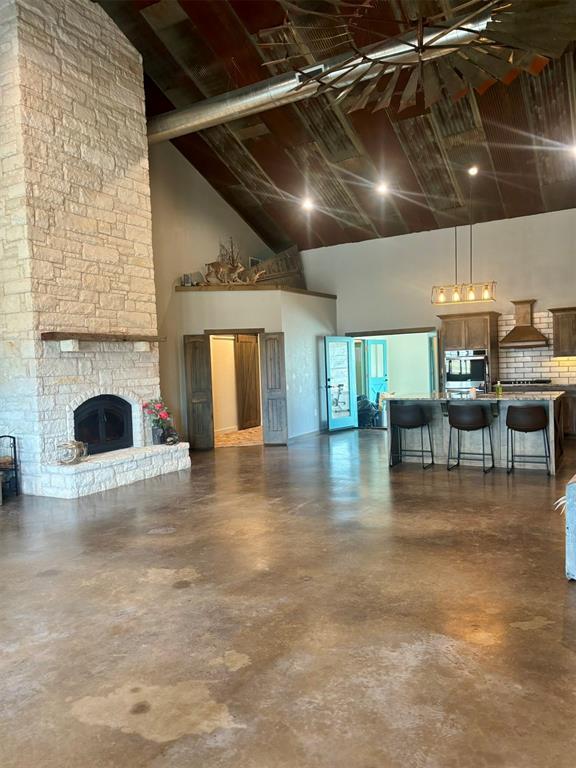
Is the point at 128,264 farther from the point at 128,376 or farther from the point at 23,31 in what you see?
the point at 23,31

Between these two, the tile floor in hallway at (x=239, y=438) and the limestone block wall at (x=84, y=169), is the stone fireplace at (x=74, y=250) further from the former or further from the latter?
the tile floor in hallway at (x=239, y=438)

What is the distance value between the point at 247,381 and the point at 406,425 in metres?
6.09

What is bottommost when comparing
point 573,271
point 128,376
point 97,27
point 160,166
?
point 128,376

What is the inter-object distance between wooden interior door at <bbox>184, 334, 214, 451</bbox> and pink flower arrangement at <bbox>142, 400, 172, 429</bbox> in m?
1.65

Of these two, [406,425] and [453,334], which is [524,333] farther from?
[406,425]

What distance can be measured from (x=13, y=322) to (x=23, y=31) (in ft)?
10.9

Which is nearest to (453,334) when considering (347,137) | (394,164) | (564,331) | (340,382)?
(564,331)

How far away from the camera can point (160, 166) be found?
375 inches

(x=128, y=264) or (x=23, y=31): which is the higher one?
(x=23, y=31)

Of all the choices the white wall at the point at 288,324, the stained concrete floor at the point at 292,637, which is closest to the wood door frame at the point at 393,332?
the white wall at the point at 288,324

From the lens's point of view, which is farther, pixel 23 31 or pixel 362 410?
pixel 362 410

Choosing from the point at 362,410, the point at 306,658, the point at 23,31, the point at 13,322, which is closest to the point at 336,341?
the point at 362,410

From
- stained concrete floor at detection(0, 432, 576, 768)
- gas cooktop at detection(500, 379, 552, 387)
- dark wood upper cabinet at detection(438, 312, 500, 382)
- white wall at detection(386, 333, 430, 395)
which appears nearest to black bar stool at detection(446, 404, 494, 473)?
stained concrete floor at detection(0, 432, 576, 768)

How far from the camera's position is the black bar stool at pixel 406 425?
718 cm
